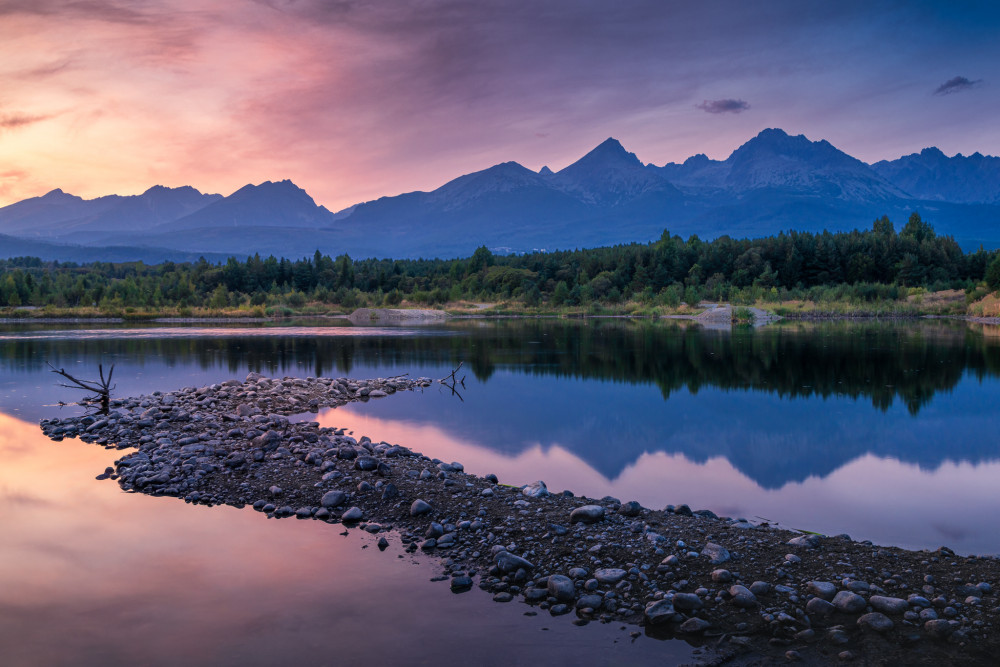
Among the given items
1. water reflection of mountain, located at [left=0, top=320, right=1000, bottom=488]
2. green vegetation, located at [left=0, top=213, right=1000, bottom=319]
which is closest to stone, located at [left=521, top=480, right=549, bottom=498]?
water reflection of mountain, located at [left=0, top=320, right=1000, bottom=488]

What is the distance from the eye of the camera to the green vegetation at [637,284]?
7331cm

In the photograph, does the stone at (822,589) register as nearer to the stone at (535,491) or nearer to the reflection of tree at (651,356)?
the stone at (535,491)

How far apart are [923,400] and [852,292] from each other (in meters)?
61.7

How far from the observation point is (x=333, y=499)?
26.4 ft

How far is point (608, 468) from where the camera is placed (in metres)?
10.3

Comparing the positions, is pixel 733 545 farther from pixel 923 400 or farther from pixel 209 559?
pixel 923 400

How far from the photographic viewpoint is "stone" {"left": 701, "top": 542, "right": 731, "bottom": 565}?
19.0 feet

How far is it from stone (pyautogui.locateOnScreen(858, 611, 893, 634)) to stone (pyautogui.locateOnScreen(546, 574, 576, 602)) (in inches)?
89.0

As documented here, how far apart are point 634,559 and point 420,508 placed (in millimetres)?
2758

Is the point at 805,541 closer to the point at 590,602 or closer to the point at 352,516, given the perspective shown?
the point at 590,602

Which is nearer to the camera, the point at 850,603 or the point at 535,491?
the point at 850,603

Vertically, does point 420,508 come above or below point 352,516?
above

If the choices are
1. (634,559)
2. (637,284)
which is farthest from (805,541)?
(637,284)

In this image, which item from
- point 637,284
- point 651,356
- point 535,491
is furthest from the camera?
point 637,284
